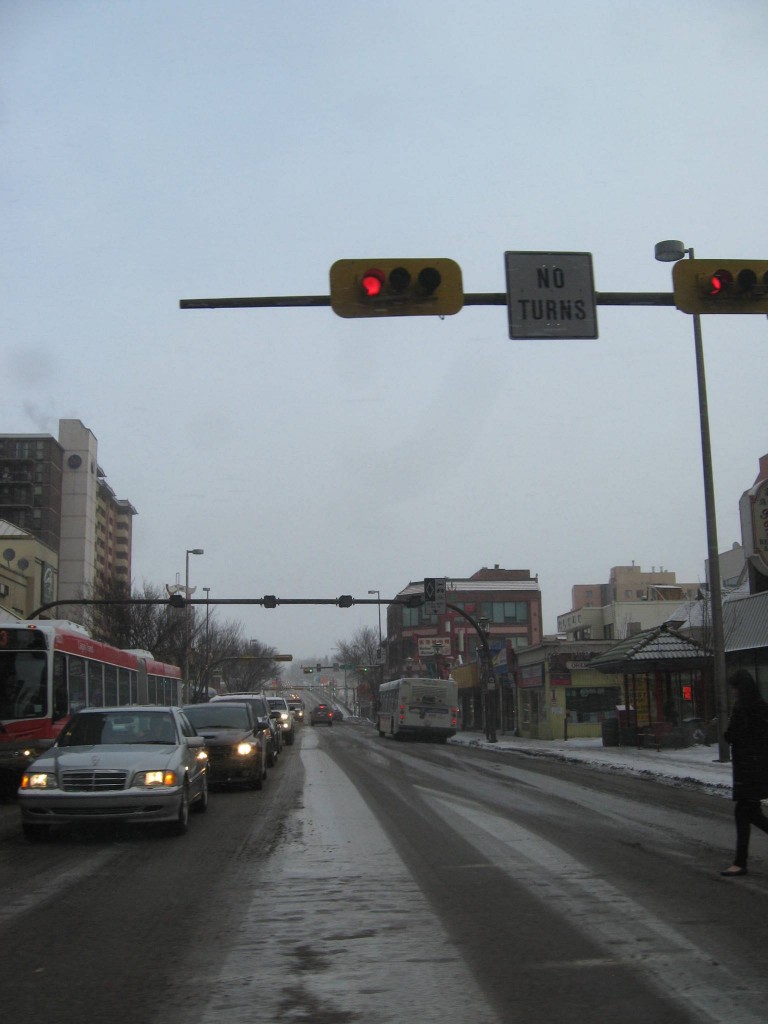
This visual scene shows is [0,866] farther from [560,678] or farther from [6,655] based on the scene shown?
[560,678]

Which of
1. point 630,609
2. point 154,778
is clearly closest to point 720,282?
point 154,778

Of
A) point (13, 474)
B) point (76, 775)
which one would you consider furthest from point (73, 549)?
point (76, 775)

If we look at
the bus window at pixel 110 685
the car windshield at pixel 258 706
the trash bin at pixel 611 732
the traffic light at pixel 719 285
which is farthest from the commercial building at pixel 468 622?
the traffic light at pixel 719 285

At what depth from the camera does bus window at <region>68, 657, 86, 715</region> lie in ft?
63.8

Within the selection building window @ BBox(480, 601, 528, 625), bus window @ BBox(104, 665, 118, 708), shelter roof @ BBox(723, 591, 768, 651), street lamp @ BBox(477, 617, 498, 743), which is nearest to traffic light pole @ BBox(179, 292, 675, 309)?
bus window @ BBox(104, 665, 118, 708)

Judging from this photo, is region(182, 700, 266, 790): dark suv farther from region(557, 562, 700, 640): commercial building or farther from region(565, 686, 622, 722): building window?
region(565, 686, 622, 722): building window

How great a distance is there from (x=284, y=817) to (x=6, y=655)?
284 inches

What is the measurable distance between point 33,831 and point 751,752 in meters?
7.61

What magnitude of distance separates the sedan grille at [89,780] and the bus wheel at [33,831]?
23.6 inches

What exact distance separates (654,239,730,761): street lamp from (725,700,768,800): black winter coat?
13099mm

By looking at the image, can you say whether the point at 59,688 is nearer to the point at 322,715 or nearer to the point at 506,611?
the point at 322,715

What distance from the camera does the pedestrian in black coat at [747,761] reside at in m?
8.43

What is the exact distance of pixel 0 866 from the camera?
9.70m

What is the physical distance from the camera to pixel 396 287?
10.1 m
